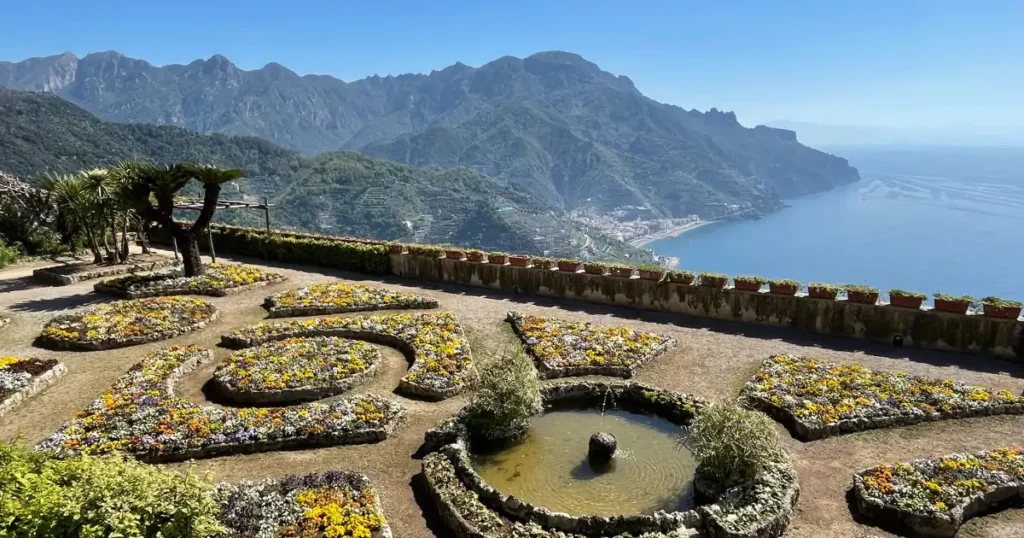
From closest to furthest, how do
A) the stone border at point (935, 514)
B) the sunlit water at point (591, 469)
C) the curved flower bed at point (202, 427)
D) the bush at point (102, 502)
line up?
the bush at point (102, 502), the stone border at point (935, 514), the sunlit water at point (591, 469), the curved flower bed at point (202, 427)

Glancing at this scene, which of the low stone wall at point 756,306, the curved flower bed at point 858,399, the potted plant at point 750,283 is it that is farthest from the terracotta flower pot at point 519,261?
the curved flower bed at point 858,399

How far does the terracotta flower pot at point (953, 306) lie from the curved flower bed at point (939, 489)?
812cm

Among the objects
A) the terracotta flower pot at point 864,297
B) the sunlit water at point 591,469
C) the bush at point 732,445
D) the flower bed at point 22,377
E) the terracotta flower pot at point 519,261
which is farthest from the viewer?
the terracotta flower pot at point 519,261

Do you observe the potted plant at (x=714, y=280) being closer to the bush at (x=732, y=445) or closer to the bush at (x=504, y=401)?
the bush at (x=732, y=445)

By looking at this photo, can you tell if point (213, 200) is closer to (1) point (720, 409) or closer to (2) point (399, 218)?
(1) point (720, 409)

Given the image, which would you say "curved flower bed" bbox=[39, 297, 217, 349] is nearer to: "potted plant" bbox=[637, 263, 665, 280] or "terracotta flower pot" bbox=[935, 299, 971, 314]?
"potted plant" bbox=[637, 263, 665, 280]

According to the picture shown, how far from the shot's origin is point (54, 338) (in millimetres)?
20469

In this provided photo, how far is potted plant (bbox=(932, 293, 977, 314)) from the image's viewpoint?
19.6 metres

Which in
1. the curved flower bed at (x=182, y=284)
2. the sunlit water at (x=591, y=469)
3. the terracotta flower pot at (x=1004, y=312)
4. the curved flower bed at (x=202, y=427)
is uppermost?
the terracotta flower pot at (x=1004, y=312)

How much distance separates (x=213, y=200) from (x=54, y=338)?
9.76 m

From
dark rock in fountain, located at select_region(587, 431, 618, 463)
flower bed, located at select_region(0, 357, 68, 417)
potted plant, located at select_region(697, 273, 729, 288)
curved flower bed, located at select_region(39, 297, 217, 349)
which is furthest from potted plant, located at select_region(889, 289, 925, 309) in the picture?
flower bed, located at select_region(0, 357, 68, 417)

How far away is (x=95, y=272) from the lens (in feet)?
96.6

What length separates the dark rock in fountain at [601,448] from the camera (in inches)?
534

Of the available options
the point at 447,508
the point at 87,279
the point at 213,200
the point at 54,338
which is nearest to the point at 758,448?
the point at 447,508
